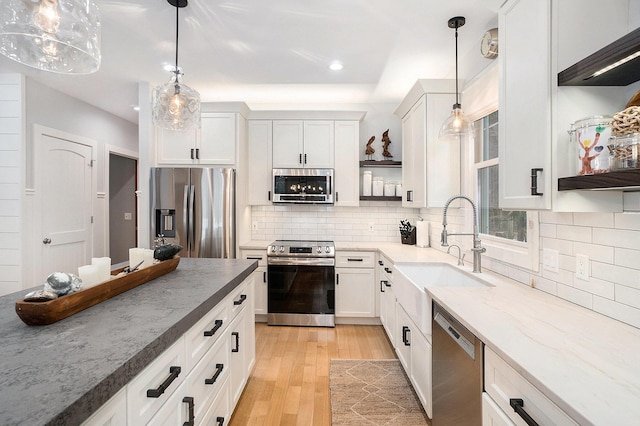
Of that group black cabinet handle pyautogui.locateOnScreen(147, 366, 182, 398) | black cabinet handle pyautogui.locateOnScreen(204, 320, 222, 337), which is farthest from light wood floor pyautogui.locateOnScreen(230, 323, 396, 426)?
black cabinet handle pyautogui.locateOnScreen(147, 366, 182, 398)

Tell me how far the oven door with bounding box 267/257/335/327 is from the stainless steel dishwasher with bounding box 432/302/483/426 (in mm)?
1893

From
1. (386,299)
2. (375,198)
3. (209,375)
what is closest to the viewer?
(209,375)

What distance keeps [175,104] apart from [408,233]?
2.79m

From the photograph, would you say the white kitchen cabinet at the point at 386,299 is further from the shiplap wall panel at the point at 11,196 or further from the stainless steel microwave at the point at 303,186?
the shiplap wall panel at the point at 11,196

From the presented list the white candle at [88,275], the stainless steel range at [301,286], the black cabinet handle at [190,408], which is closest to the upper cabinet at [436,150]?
the stainless steel range at [301,286]

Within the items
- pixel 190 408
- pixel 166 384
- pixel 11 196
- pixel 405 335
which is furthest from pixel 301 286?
pixel 11 196

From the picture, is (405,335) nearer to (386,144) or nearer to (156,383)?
(156,383)

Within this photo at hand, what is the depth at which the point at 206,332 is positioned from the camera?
153cm

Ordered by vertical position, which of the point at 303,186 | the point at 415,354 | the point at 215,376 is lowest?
the point at 415,354

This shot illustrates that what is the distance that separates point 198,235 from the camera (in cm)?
354

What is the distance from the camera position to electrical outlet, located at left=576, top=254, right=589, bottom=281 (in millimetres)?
1521

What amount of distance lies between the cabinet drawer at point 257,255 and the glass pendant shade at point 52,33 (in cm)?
249

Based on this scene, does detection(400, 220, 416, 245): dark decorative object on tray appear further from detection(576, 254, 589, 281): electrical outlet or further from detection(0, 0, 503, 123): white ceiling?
detection(576, 254, 589, 281): electrical outlet

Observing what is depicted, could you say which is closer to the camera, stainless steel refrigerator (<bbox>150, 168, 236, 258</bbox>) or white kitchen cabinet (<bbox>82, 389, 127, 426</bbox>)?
white kitchen cabinet (<bbox>82, 389, 127, 426</bbox>)
